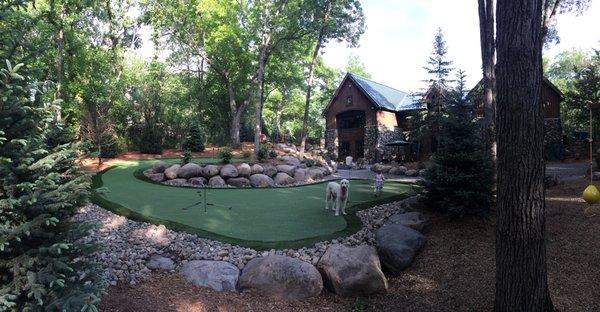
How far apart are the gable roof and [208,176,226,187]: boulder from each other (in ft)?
58.2

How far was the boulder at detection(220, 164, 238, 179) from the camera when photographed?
1375cm

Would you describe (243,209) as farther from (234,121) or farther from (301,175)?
(234,121)

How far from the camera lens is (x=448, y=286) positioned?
5781mm

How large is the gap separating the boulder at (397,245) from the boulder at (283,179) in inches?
292

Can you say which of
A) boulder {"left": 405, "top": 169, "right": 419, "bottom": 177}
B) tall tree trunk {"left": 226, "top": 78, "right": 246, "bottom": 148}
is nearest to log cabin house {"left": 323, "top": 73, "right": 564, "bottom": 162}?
boulder {"left": 405, "top": 169, "right": 419, "bottom": 177}

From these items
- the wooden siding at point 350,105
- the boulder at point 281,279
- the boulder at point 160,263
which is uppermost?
the wooden siding at point 350,105

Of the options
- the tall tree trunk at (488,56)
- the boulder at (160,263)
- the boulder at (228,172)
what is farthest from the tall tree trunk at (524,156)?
the boulder at (228,172)

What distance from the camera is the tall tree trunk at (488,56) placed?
920 centimetres

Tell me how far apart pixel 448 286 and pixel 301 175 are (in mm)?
10010

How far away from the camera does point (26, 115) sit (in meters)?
3.69

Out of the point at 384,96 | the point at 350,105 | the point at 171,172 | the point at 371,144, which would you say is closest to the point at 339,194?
the point at 171,172

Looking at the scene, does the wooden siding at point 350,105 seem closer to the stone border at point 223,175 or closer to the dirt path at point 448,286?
the stone border at point 223,175

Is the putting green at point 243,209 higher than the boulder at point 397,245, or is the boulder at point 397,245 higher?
the putting green at point 243,209

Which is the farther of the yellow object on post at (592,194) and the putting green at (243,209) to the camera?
the putting green at (243,209)
